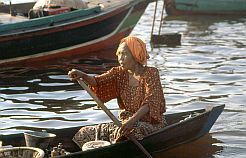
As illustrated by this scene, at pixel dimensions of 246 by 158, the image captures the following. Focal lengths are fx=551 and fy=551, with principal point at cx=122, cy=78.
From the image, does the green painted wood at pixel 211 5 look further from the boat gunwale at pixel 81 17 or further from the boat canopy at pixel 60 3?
the boat canopy at pixel 60 3

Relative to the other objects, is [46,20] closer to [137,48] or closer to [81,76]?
[81,76]

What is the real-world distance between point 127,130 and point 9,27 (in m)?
5.85

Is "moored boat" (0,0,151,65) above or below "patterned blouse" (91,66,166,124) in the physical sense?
below

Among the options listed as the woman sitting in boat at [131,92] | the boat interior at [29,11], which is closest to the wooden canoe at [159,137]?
the woman sitting in boat at [131,92]

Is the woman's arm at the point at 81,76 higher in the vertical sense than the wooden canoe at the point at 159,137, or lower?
higher

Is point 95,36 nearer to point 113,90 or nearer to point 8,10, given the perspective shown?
point 8,10

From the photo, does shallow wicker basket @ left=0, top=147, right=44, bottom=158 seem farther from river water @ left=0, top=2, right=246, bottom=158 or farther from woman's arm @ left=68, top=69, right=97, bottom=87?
river water @ left=0, top=2, right=246, bottom=158

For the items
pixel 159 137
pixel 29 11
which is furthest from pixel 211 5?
pixel 159 137

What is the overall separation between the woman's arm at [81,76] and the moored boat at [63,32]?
5092 mm

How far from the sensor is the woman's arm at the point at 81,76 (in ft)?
17.8

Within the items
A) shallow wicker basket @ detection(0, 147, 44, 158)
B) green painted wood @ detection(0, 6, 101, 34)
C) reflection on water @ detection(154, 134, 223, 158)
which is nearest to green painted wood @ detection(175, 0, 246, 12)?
green painted wood @ detection(0, 6, 101, 34)

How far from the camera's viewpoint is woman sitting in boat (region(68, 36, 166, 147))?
210 inches

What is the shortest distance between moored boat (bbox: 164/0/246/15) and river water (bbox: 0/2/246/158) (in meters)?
4.51

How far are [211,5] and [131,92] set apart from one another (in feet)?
46.0
